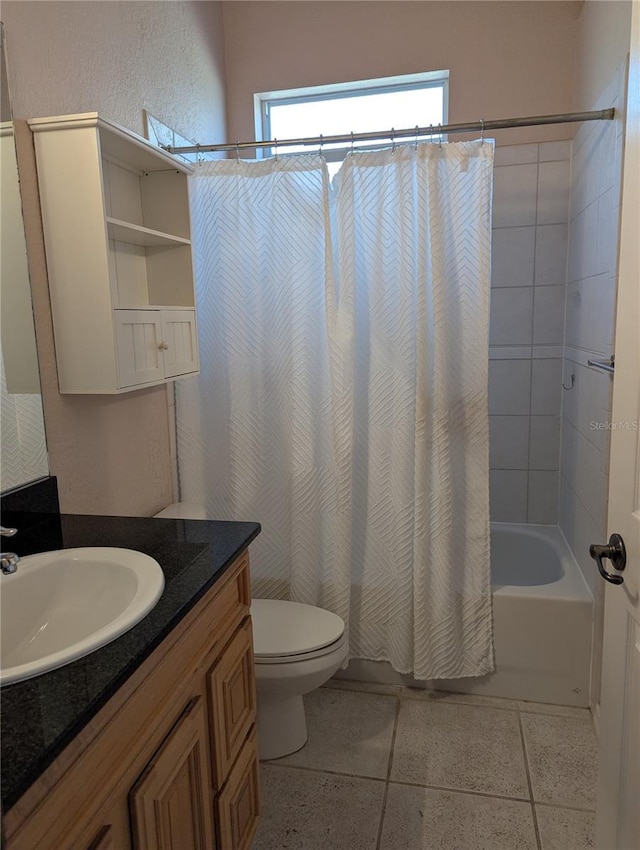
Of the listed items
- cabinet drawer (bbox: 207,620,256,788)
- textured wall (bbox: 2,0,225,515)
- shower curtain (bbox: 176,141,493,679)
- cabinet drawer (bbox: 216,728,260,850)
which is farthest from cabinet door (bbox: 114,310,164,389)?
cabinet drawer (bbox: 216,728,260,850)

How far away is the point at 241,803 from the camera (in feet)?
4.71

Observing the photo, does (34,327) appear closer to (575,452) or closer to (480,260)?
(480,260)

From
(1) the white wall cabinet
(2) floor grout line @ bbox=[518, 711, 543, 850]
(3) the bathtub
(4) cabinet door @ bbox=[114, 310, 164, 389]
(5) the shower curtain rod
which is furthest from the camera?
(3) the bathtub

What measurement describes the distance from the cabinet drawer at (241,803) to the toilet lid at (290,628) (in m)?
0.33

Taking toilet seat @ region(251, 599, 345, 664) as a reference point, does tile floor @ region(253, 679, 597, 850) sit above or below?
below

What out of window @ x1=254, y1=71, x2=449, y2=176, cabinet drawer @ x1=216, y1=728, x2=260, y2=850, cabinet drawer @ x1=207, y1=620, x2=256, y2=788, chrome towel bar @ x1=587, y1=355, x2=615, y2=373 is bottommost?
cabinet drawer @ x1=216, y1=728, x2=260, y2=850

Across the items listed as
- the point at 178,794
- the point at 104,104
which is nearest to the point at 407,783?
the point at 178,794

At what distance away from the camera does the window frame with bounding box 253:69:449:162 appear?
2654 mm

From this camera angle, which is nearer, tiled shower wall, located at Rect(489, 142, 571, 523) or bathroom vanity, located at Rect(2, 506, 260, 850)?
bathroom vanity, located at Rect(2, 506, 260, 850)

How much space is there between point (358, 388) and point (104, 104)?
1.17m

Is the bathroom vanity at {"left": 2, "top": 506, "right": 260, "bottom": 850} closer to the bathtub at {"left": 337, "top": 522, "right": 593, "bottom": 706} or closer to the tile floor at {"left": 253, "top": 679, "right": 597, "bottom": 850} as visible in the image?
the tile floor at {"left": 253, "top": 679, "right": 597, "bottom": 850}

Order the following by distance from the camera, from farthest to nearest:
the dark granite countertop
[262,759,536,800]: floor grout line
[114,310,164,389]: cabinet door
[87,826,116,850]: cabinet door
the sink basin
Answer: [262,759,536,800]: floor grout line → [114,310,164,389]: cabinet door → the sink basin → [87,826,116,850]: cabinet door → the dark granite countertop

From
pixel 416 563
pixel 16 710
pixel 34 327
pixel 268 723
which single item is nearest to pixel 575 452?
pixel 416 563

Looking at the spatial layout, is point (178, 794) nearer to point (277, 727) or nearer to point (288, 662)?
point (288, 662)
